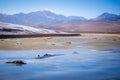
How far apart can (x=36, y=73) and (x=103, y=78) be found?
10.5 feet

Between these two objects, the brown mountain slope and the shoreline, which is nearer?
the shoreline

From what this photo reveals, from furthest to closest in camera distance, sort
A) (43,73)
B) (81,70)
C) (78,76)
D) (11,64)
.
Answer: (11,64) < (81,70) < (43,73) < (78,76)

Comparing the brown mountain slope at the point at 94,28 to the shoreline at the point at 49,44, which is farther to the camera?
the brown mountain slope at the point at 94,28

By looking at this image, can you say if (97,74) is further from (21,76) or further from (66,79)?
(21,76)

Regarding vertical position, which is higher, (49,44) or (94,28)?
(94,28)

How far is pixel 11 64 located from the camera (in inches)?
497

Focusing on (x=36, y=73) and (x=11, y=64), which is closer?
(x=36, y=73)

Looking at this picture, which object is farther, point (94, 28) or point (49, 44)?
point (94, 28)

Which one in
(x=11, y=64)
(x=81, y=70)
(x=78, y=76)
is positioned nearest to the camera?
(x=78, y=76)

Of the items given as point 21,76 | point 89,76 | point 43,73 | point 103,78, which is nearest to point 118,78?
point 103,78

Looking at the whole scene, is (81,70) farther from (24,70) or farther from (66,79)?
(24,70)

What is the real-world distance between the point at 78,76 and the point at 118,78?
5.73 ft

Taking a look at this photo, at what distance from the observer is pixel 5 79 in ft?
29.8

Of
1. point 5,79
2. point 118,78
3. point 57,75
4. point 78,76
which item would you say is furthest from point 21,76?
point 118,78
